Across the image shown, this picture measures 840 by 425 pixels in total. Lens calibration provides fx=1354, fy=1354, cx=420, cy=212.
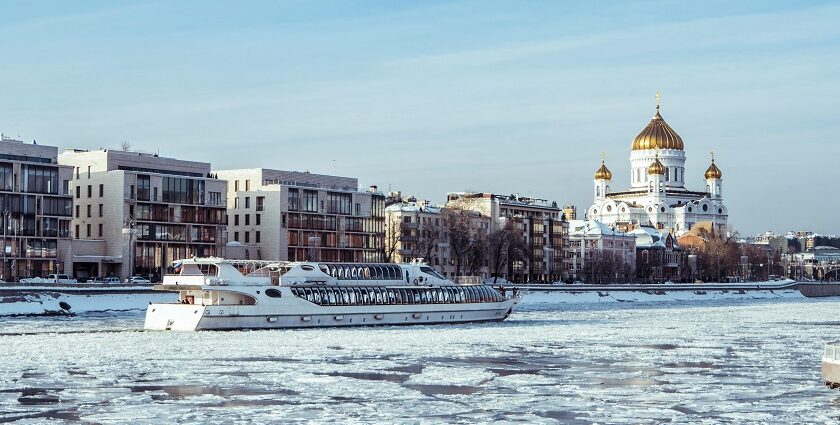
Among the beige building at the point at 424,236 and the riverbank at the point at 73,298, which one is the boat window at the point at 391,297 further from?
the beige building at the point at 424,236

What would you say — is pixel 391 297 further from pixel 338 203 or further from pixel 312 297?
pixel 338 203

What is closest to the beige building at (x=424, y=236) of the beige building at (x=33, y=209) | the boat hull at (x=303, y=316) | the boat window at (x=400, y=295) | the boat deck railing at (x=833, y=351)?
the beige building at (x=33, y=209)

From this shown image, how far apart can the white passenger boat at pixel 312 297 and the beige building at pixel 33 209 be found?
167 ft

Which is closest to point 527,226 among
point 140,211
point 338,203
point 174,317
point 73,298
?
point 338,203

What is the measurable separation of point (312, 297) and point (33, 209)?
58.1 meters

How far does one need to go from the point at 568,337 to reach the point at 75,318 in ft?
107

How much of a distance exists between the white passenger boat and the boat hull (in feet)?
0.16

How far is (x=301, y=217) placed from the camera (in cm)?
14712

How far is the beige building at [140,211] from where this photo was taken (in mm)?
130750

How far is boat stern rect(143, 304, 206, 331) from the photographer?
66750mm

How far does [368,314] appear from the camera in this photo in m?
74.0

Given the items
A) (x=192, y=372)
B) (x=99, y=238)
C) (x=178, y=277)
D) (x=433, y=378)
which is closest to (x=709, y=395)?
(x=433, y=378)

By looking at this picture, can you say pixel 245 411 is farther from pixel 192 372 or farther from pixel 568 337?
pixel 568 337

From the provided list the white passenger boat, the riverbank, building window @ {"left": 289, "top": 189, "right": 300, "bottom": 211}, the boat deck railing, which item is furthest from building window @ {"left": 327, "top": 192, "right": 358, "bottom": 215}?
the boat deck railing
